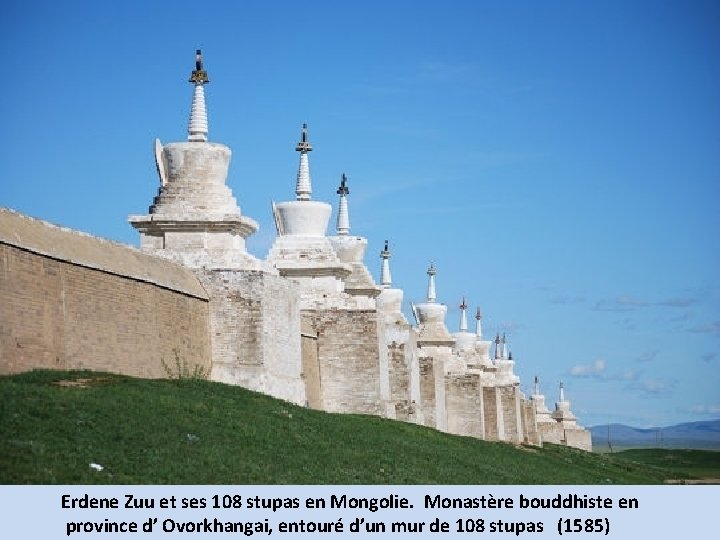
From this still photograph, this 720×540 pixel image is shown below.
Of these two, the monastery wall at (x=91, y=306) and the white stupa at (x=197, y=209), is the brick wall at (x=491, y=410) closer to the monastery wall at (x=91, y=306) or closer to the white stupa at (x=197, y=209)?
the white stupa at (x=197, y=209)

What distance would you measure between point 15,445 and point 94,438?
1625mm

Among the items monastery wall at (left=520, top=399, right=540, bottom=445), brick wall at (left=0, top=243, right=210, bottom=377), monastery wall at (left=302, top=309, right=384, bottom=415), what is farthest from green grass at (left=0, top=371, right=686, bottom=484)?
monastery wall at (left=520, top=399, right=540, bottom=445)

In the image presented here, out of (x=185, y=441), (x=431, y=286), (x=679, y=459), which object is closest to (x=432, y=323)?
(x=431, y=286)

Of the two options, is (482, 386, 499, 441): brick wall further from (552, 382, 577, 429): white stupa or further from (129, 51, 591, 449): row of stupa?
(552, 382, 577, 429): white stupa

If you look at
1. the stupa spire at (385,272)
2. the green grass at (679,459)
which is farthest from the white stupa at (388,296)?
the green grass at (679,459)

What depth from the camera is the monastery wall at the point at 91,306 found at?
80.6ft

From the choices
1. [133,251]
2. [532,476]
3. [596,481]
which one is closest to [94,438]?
[133,251]

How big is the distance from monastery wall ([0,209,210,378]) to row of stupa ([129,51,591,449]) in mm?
814

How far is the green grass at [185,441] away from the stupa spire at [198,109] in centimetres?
642

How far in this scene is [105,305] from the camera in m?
27.8

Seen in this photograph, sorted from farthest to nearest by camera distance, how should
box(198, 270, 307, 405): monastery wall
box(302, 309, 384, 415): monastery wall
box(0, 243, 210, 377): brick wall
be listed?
box(302, 309, 384, 415): monastery wall, box(198, 270, 307, 405): monastery wall, box(0, 243, 210, 377): brick wall

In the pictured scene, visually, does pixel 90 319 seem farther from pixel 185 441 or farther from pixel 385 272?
pixel 385 272

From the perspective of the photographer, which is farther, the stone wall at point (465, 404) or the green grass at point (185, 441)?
the stone wall at point (465, 404)

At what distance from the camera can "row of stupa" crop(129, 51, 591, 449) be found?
32.8 m
